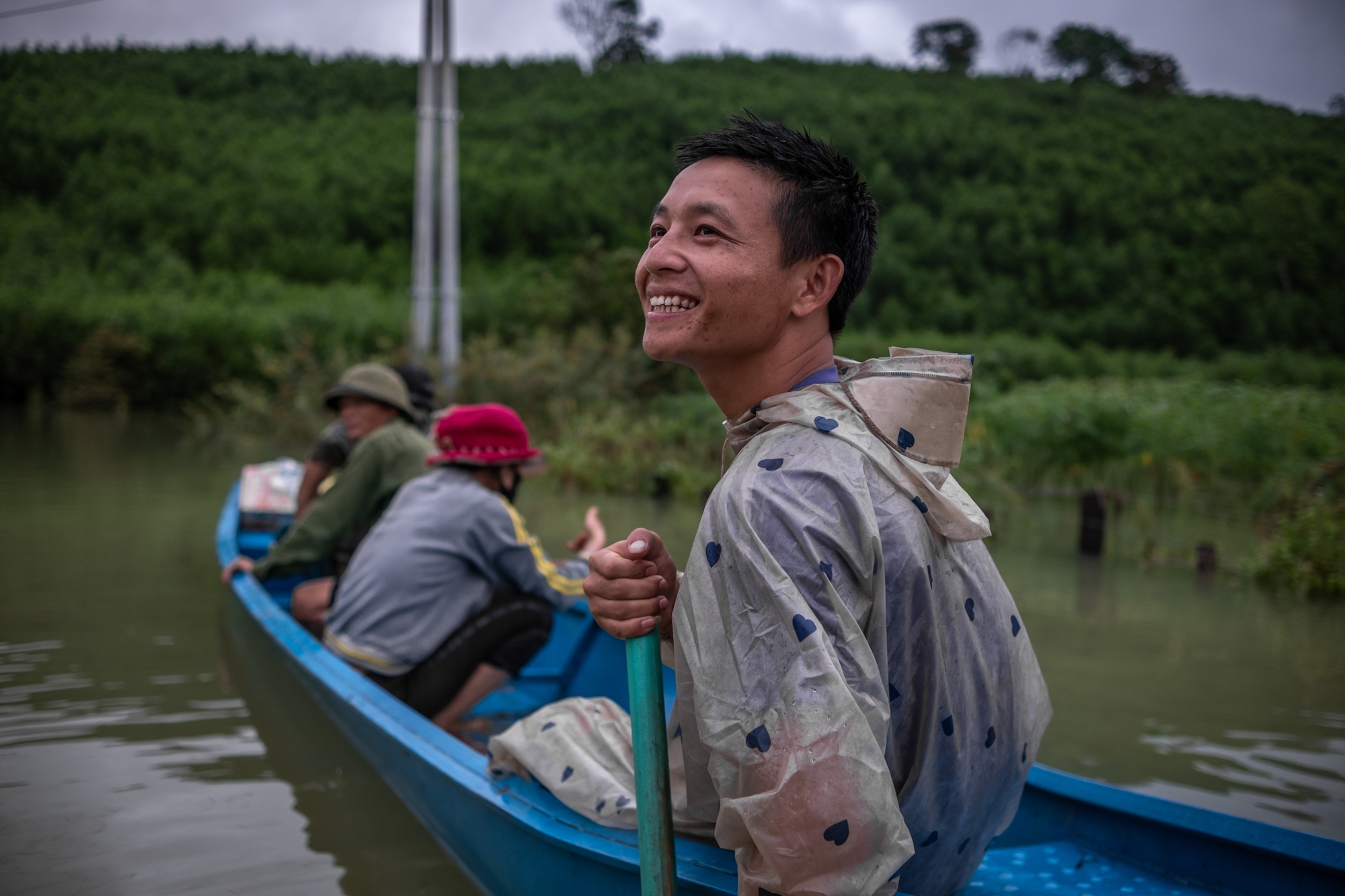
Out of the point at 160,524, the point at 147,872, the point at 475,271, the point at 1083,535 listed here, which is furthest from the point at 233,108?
the point at 147,872

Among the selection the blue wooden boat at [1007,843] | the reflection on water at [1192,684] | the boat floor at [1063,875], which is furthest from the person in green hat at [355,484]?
the boat floor at [1063,875]

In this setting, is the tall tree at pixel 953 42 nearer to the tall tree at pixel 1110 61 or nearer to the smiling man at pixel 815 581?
the tall tree at pixel 1110 61

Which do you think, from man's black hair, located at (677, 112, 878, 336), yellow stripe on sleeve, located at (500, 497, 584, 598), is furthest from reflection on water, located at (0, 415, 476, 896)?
man's black hair, located at (677, 112, 878, 336)

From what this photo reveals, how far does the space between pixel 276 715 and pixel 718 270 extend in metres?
3.81

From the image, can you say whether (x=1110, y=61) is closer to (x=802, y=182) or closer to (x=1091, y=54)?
(x=1091, y=54)

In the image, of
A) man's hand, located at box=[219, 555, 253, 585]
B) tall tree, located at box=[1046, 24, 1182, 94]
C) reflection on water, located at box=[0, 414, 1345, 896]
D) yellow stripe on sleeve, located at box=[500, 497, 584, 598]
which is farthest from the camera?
tall tree, located at box=[1046, 24, 1182, 94]

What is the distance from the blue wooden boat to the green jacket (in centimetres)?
163

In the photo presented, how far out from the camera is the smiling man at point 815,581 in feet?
4.02

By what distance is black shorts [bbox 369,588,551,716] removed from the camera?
3.88 m

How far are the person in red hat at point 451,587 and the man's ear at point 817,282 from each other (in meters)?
2.36

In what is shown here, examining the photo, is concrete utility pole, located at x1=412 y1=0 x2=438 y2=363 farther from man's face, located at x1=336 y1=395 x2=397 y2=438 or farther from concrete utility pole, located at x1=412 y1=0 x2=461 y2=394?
man's face, located at x1=336 y1=395 x2=397 y2=438

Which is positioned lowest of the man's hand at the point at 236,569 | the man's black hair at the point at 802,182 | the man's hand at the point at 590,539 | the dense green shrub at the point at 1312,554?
the dense green shrub at the point at 1312,554

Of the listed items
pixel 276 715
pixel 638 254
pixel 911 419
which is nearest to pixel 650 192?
pixel 638 254

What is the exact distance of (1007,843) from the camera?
8.71ft
